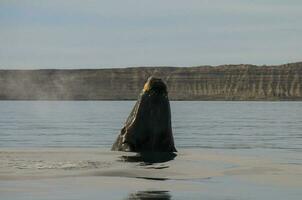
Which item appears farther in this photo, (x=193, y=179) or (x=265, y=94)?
(x=265, y=94)

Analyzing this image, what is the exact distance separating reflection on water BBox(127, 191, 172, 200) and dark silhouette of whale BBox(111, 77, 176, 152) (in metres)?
7.34

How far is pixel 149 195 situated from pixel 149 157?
664 centimetres

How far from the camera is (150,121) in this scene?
2161cm

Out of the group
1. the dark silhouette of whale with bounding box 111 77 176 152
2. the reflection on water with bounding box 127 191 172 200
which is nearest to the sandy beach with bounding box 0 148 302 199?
the reflection on water with bounding box 127 191 172 200

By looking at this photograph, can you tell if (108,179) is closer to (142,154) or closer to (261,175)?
(261,175)

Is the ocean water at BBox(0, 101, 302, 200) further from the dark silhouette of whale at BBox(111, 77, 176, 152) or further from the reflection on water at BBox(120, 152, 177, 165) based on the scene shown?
the dark silhouette of whale at BBox(111, 77, 176, 152)

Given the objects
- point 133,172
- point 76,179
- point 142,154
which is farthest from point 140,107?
point 76,179

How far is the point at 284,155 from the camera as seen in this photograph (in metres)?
23.7

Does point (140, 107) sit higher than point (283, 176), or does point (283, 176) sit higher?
point (140, 107)

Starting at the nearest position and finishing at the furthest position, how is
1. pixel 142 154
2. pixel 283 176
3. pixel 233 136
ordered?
1. pixel 283 176
2. pixel 142 154
3. pixel 233 136

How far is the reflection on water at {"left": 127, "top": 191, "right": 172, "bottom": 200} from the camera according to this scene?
538 inches

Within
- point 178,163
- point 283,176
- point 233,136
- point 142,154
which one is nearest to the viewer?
point 283,176

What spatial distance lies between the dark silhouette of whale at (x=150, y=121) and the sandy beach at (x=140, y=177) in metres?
0.58

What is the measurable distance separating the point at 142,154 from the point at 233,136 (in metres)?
13.8
